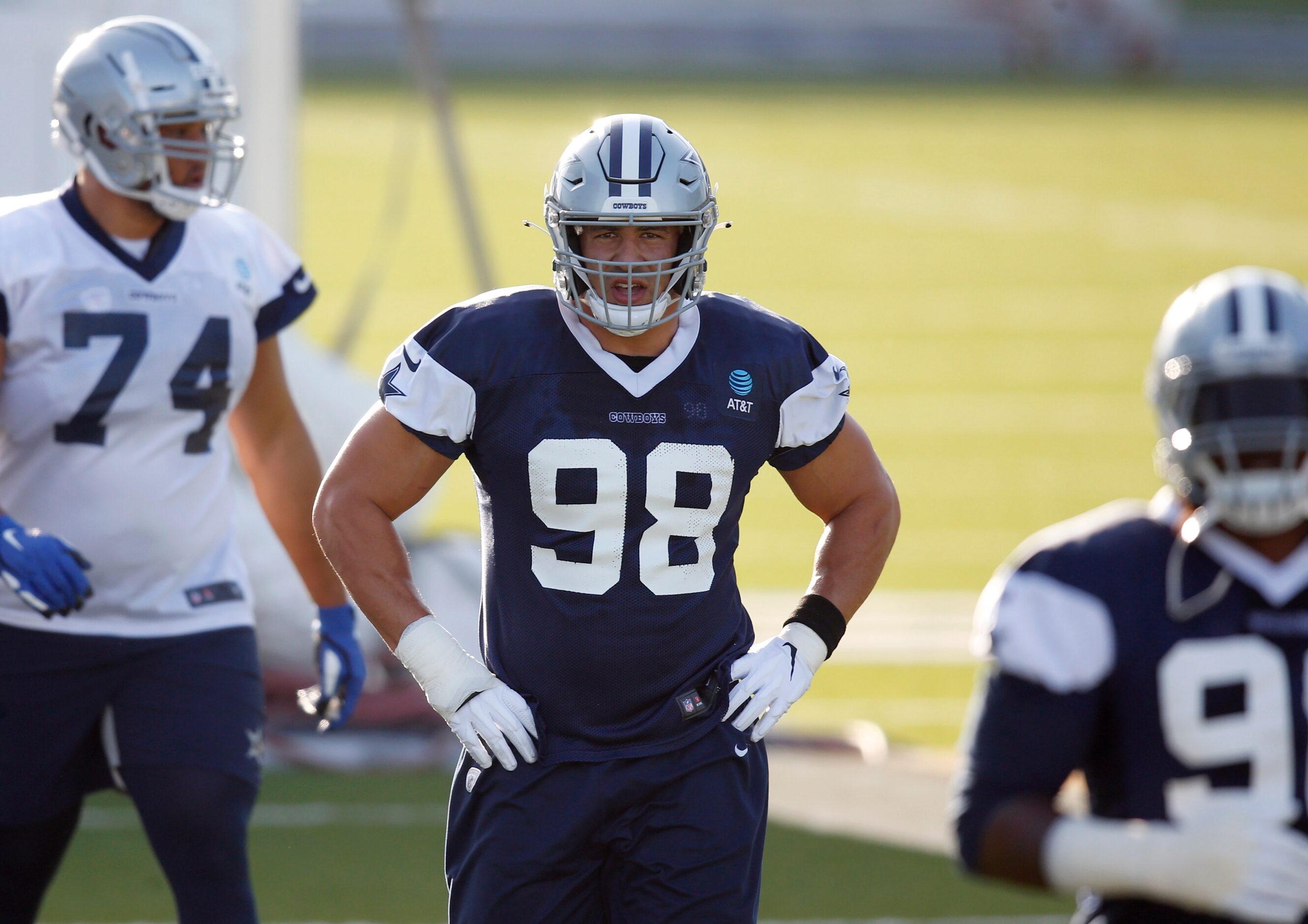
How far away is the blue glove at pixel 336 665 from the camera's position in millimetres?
3699

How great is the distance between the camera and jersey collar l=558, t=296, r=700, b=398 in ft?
9.87

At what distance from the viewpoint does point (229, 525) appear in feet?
12.3

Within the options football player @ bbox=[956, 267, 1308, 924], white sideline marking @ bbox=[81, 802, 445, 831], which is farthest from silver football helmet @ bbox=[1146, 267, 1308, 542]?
white sideline marking @ bbox=[81, 802, 445, 831]

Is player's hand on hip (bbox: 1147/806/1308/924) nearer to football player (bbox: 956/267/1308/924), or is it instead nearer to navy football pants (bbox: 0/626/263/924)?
football player (bbox: 956/267/1308/924)

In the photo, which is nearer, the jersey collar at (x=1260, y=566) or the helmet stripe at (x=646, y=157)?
the jersey collar at (x=1260, y=566)

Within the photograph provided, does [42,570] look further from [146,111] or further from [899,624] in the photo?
[899,624]

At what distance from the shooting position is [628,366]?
3029mm

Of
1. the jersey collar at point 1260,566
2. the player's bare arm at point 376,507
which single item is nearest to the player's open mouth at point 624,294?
the player's bare arm at point 376,507

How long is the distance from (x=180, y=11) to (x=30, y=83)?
59 cm

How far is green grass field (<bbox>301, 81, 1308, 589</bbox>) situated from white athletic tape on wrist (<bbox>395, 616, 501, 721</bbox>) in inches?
236

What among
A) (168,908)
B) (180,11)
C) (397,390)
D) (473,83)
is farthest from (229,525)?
(473,83)

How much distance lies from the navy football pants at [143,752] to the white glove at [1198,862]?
1.57 m

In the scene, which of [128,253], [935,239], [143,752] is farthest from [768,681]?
[935,239]

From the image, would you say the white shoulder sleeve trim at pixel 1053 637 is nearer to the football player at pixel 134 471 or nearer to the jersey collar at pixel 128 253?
the football player at pixel 134 471
